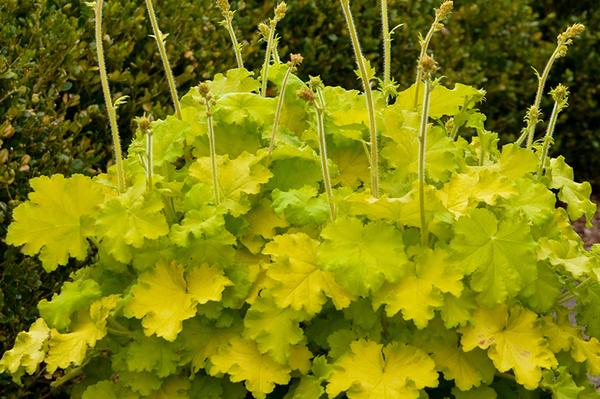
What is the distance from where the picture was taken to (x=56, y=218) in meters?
2.39

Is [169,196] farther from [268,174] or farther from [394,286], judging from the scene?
[394,286]

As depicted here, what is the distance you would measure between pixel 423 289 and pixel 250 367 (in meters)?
0.42

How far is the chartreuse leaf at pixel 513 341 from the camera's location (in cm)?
215

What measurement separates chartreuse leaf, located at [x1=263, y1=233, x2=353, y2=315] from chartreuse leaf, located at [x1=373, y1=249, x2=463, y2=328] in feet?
0.30

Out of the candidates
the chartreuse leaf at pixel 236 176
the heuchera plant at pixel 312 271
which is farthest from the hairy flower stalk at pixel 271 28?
the chartreuse leaf at pixel 236 176

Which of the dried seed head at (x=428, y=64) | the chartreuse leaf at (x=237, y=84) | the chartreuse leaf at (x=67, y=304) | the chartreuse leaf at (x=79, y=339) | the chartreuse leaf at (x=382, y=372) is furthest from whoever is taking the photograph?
the chartreuse leaf at (x=237, y=84)

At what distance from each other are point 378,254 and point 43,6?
1.77 m

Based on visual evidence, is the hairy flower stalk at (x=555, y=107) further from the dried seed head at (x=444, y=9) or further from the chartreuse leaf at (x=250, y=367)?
the chartreuse leaf at (x=250, y=367)

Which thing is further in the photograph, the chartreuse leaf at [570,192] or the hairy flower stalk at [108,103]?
the chartreuse leaf at [570,192]

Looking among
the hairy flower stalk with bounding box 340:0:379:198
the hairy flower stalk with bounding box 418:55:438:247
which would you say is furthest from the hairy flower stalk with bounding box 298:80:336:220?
the hairy flower stalk with bounding box 418:55:438:247

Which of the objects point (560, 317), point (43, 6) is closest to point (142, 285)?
point (560, 317)

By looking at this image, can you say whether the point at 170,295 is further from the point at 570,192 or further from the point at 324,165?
the point at 570,192

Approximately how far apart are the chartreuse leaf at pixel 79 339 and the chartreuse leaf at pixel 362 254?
0.52m

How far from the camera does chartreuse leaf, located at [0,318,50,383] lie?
227 centimetres
